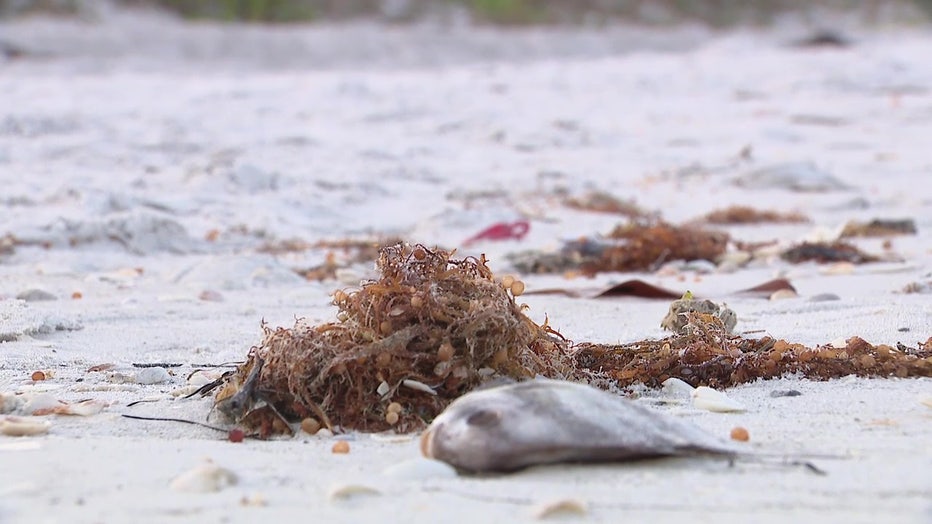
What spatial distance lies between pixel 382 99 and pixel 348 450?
8.41 metres

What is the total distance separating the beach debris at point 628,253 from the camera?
499cm

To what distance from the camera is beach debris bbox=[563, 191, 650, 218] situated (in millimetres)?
6809

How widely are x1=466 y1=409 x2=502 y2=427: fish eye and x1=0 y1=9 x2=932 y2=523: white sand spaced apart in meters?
0.11

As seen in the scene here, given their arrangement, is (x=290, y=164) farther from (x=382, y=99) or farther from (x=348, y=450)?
(x=348, y=450)

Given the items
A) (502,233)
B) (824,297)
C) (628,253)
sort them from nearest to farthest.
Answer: (824,297), (628,253), (502,233)

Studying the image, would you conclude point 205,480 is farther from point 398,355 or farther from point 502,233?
point 502,233

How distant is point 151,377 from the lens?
2.77 metres

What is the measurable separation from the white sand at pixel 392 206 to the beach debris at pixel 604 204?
16 cm

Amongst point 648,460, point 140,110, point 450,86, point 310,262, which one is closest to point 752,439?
point 648,460

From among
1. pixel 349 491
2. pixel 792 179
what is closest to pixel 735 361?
pixel 349 491

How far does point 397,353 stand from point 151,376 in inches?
30.1

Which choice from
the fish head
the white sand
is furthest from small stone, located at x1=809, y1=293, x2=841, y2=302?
the fish head

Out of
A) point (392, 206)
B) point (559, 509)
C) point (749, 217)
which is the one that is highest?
point (559, 509)

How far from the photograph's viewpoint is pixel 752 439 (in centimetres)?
209
